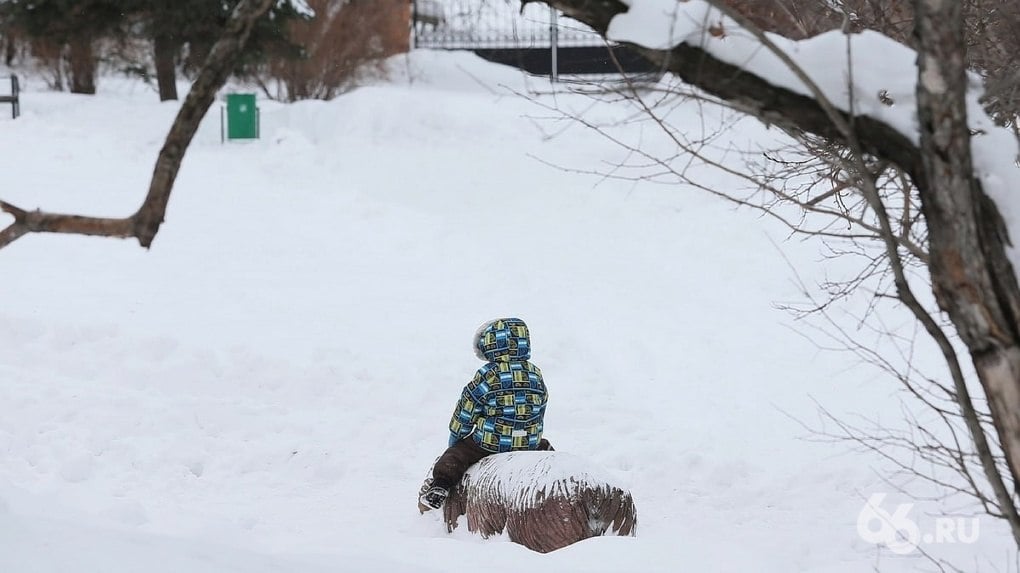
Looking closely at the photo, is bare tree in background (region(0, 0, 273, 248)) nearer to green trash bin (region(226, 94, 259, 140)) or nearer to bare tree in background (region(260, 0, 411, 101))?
green trash bin (region(226, 94, 259, 140))

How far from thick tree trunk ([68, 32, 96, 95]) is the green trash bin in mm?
6242

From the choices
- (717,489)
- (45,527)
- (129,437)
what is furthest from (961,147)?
(129,437)

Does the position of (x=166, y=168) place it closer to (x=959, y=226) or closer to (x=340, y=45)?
(x=959, y=226)

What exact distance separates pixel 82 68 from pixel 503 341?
22885 mm

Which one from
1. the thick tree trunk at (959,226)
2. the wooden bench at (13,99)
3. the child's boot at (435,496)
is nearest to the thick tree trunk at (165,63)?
the wooden bench at (13,99)

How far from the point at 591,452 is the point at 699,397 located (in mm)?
1748

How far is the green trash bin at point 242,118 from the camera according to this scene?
66.6 feet

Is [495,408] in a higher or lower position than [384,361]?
higher

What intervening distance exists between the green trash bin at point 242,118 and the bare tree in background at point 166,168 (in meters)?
17.3

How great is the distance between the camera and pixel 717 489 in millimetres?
8227

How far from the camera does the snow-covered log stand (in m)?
5.64

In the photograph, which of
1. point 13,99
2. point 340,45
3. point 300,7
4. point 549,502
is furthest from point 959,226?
point 340,45

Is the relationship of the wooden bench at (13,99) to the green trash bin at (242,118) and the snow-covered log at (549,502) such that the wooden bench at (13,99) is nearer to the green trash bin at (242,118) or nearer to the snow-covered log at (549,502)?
the green trash bin at (242,118)

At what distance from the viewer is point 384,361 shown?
1095 centimetres
